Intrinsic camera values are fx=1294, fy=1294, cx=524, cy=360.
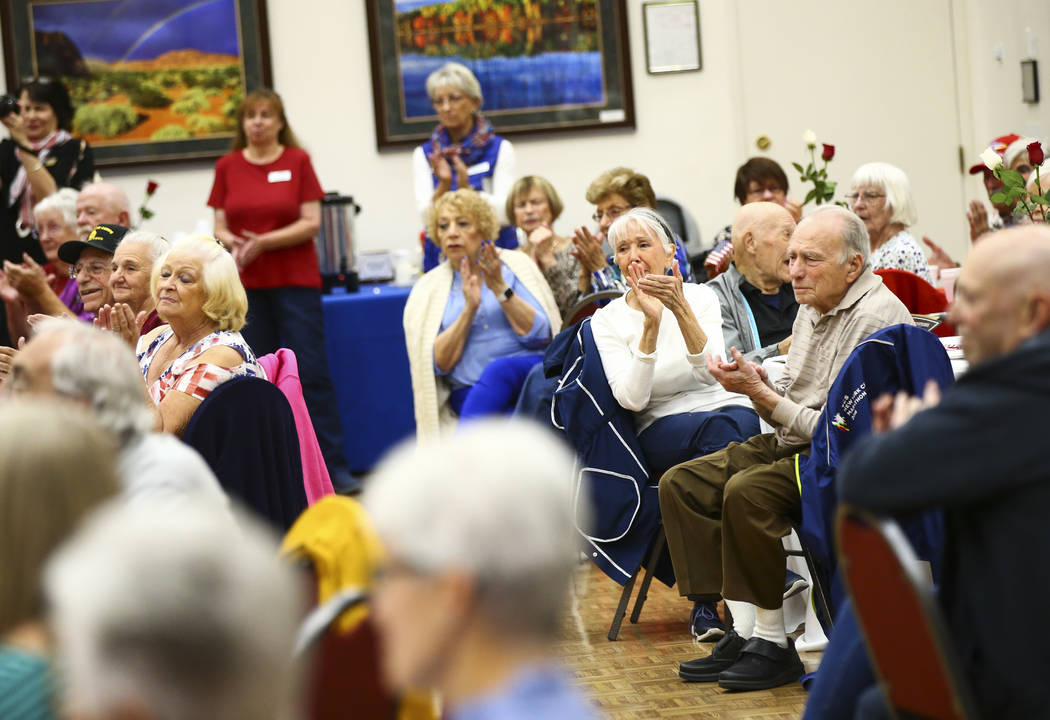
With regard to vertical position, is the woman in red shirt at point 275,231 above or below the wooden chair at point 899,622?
above

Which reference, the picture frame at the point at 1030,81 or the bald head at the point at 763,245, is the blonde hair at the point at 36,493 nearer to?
the bald head at the point at 763,245

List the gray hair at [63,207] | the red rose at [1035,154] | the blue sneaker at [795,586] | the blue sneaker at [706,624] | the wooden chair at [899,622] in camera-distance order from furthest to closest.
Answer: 1. the gray hair at [63,207]
2. the red rose at [1035,154]
3. the blue sneaker at [706,624]
4. the blue sneaker at [795,586]
5. the wooden chair at [899,622]

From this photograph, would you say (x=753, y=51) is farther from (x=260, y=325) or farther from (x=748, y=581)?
(x=748, y=581)

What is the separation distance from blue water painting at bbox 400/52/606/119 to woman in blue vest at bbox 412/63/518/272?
4.82 feet

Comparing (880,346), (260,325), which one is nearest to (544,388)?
(880,346)

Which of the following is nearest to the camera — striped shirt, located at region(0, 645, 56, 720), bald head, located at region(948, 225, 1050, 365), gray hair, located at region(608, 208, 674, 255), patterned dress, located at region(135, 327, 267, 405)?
striped shirt, located at region(0, 645, 56, 720)

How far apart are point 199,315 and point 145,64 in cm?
469

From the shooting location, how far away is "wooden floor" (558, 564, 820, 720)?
3.17 m

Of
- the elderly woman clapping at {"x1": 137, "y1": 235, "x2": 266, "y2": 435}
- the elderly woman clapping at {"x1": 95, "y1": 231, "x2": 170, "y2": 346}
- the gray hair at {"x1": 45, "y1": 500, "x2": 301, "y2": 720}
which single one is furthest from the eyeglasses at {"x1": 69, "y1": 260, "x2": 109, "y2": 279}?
the gray hair at {"x1": 45, "y1": 500, "x2": 301, "y2": 720}

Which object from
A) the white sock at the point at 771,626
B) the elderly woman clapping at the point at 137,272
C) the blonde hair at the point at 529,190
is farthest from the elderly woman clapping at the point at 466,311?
the white sock at the point at 771,626

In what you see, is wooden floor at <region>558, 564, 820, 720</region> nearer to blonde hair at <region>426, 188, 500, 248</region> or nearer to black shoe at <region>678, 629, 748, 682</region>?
black shoe at <region>678, 629, 748, 682</region>

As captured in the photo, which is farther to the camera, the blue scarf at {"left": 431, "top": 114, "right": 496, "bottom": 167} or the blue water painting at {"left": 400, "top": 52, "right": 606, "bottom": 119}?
the blue water painting at {"left": 400, "top": 52, "right": 606, "bottom": 119}

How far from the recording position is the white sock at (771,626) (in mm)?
3361

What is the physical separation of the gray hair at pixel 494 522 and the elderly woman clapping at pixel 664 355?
241cm
